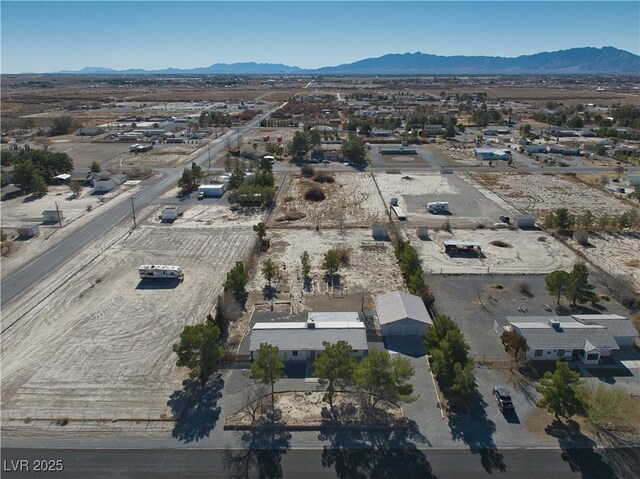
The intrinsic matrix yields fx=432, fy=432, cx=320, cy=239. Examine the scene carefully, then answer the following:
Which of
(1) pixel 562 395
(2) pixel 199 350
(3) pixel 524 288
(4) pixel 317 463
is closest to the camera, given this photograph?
(4) pixel 317 463

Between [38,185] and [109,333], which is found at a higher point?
[38,185]

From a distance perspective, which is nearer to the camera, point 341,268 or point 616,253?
point 341,268

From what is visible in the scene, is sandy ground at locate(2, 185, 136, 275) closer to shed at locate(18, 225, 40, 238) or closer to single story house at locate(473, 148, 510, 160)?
shed at locate(18, 225, 40, 238)

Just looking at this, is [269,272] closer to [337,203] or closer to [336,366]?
[336,366]

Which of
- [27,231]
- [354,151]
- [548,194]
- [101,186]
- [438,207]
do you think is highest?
[354,151]

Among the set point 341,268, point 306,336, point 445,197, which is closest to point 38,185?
point 341,268

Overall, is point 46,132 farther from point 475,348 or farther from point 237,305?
point 475,348

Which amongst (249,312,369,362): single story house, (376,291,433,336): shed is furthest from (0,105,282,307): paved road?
(376,291,433,336): shed

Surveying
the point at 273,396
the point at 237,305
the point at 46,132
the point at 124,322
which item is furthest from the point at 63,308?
the point at 46,132
